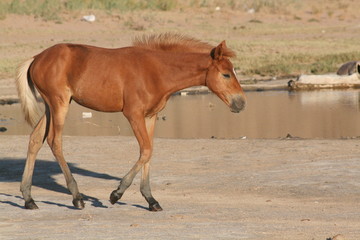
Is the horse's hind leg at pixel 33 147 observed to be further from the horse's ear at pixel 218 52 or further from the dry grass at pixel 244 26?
the dry grass at pixel 244 26

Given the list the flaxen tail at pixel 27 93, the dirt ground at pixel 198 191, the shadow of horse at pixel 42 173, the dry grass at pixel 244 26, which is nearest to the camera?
the dirt ground at pixel 198 191

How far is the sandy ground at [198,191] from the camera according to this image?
27.3 ft

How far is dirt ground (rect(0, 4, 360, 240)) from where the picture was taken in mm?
8305

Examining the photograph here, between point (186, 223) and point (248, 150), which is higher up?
point (186, 223)

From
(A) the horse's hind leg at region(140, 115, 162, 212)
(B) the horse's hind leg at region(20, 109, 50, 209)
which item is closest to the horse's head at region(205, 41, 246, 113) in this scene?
(A) the horse's hind leg at region(140, 115, 162, 212)

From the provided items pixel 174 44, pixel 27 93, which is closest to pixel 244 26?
pixel 27 93

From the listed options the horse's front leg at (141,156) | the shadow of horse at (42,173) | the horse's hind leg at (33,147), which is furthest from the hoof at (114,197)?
the shadow of horse at (42,173)

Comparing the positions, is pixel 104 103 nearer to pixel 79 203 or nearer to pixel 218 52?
pixel 79 203

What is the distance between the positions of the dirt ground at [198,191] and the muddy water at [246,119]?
2499 mm

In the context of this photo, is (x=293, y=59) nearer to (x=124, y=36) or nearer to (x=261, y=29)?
(x=124, y=36)

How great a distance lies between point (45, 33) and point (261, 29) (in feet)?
37.3

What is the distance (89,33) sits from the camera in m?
41.2

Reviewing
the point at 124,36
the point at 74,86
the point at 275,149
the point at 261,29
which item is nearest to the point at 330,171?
the point at 275,149

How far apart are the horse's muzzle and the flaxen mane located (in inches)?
27.6
